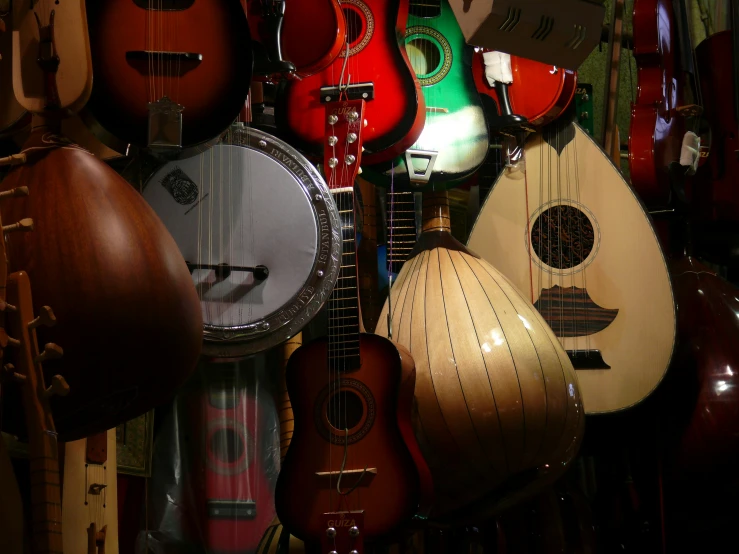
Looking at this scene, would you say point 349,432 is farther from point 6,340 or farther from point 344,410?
point 6,340

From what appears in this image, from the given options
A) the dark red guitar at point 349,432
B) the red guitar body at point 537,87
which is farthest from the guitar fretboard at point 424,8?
the dark red guitar at point 349,432

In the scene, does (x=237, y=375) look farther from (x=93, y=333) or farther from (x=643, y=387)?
(x=93, y=333)

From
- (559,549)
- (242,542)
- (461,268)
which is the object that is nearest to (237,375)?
(242,542)

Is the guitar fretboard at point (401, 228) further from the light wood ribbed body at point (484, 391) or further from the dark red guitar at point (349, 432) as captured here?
the dark red guitar at point (349, 432)

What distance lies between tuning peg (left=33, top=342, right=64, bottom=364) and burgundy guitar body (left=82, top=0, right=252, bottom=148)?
2.19ft

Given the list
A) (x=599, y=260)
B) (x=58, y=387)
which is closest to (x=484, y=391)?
(x=599, y=260)

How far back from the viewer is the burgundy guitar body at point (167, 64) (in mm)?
2164

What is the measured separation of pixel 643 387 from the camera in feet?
9.89

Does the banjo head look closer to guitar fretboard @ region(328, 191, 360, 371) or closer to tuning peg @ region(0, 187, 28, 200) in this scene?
guitar fretboard @ region(328, 191, 360, 371)

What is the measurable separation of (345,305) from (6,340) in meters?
1.10

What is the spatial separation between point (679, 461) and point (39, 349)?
192 centimetres

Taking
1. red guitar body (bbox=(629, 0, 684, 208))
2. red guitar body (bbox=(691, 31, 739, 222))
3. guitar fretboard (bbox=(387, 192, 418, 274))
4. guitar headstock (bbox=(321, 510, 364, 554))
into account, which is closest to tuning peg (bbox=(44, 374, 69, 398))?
guitar headstock (bbox=(321, 510, 364, 554))

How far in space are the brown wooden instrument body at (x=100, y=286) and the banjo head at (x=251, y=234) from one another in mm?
589

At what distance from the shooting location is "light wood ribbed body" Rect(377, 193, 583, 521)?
2592mm
